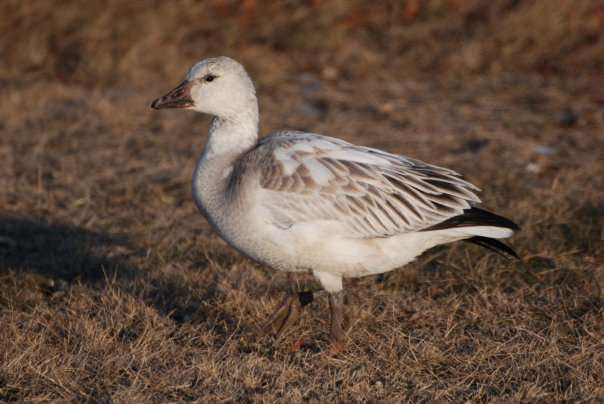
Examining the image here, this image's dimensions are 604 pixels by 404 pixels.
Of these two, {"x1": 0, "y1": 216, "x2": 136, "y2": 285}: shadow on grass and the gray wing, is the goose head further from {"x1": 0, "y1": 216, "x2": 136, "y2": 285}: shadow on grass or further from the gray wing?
{"x1": 0, "y1": 216, "x2": 136, "y2": 285}: shadow on grass

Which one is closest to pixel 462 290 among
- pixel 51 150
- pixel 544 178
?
pixel 544 178

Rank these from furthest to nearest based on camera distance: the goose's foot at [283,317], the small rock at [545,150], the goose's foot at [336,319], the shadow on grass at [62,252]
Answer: the small rock at [545,150]
the shadow on grass at [62,252]
the goose's foot at [283,317]
the goose's foot at [336,319]

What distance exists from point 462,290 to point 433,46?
19.0 ft

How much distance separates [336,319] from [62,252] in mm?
2296

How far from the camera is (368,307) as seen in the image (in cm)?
491

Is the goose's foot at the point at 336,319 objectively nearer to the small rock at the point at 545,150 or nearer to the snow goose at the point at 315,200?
the snow goose at the point at 315,200

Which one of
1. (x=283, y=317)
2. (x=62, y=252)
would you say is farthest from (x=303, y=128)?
(x=283, y=317)

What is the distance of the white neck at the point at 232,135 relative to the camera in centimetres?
457

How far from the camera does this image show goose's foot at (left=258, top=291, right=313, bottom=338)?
4584mm

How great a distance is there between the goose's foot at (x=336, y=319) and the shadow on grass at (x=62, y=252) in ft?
4.67

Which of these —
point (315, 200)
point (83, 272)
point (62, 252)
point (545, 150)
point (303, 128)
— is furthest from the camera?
point (303, 128)

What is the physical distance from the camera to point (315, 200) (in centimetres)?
425

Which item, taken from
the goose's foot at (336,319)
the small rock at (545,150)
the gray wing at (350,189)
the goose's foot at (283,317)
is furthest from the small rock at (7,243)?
the small rock at (545,150)

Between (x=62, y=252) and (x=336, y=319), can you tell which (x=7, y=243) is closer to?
(x=62, y=252)
